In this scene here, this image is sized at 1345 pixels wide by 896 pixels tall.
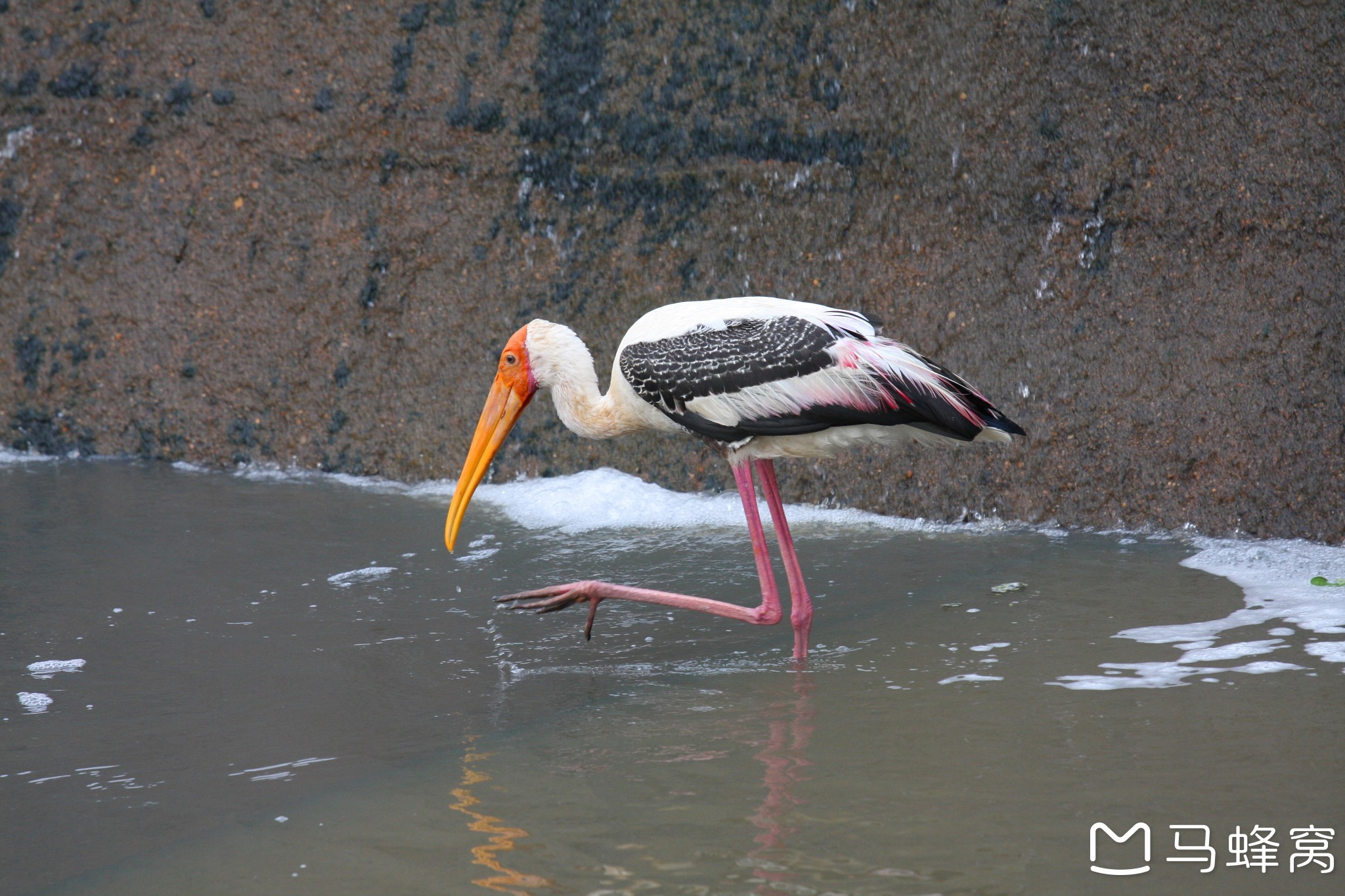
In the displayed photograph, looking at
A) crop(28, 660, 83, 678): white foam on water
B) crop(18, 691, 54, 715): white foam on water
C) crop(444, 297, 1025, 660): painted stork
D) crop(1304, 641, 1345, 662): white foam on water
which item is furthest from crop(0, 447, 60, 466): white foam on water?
crop(1304, 641, 1345, 662): white foam on water

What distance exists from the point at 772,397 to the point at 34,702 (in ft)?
6.57

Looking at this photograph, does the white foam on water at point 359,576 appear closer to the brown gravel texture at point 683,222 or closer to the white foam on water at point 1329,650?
the brown gravel texture at point 683,222

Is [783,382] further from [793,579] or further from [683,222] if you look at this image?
[683,222]

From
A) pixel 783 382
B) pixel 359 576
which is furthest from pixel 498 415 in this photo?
pixel 783 382

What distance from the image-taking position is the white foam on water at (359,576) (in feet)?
13.9

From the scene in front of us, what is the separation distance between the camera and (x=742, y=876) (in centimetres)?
218

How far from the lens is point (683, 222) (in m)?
5.43

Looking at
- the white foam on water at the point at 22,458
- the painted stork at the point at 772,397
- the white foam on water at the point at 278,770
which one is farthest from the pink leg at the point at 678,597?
the white foam on water at the point at 22,458

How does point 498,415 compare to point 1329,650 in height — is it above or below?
above

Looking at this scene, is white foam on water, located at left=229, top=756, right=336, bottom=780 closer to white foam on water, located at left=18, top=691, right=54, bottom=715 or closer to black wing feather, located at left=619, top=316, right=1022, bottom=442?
white foam on water, located at left=18, top=691, right=54, bottom=715

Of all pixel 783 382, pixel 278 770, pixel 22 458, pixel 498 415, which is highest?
pixel 783 382

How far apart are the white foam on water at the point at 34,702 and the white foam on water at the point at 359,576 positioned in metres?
1.13

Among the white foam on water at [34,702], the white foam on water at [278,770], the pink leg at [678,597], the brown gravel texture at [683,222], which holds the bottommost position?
the white foam on water at [278,770]

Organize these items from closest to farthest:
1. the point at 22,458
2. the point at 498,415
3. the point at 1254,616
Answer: the point at 1254,616, the point at 498,415, the point at 22,458
